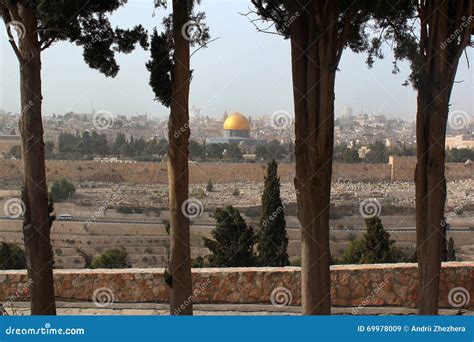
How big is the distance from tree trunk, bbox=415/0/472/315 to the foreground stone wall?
194 centimetres

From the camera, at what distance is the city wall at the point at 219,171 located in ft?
134

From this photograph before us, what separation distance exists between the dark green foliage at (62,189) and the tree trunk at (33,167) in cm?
3157

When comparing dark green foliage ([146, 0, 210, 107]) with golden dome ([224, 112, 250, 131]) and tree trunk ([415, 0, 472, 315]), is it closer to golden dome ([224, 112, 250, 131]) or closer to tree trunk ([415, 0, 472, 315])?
tree trunk ([415, 0, 472, 315])

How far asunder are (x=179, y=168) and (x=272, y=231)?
781 cm

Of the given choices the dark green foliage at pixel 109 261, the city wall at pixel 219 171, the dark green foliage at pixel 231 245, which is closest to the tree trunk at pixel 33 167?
the dark green foliage at pixel 231 245

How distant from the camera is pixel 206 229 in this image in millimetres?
32281

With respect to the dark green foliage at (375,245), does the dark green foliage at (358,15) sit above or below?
above

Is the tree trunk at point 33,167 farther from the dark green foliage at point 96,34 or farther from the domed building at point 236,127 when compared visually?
the domed building at point 236,127

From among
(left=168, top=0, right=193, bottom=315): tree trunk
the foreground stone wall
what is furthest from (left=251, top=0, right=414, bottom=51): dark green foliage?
the foreground stone wall

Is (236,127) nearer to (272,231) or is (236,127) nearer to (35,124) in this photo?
(272,231)

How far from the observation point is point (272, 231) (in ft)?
45.4

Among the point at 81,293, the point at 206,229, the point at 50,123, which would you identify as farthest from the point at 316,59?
the point at 50,123

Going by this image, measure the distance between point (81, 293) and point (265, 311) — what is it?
2.78 metres

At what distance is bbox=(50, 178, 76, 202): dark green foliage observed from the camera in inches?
1465
